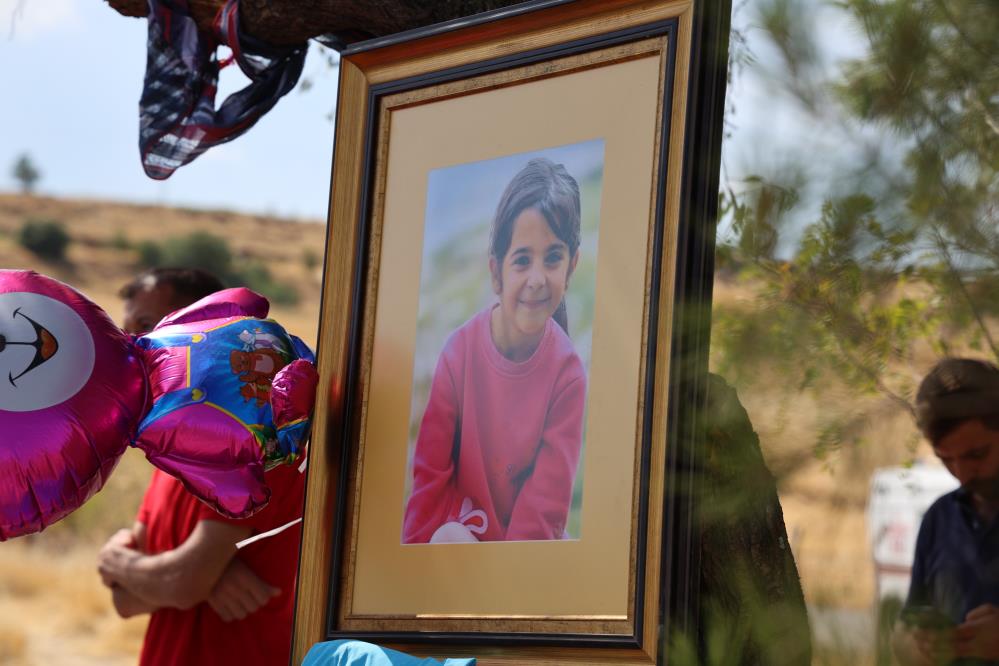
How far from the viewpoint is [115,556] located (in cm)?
241

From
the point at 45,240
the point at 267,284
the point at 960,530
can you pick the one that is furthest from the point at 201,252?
the point at 960,530

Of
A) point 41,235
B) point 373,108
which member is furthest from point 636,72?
point 41,235

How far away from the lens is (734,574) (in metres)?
1.39

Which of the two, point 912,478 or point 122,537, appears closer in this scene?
point 912,478

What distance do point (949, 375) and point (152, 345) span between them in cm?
108

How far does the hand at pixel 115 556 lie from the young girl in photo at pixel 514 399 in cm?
104

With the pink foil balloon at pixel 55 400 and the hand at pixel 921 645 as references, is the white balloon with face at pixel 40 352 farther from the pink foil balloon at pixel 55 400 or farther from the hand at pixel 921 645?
the hand at pixel 921 645

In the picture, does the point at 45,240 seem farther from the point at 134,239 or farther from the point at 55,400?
the point at 55,400

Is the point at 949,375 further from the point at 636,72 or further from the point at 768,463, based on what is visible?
the point at 636,72

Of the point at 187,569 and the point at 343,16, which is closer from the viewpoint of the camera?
the point at 343,16

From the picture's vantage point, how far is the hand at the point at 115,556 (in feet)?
7.86

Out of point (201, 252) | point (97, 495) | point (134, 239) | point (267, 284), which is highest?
point (134, 239)

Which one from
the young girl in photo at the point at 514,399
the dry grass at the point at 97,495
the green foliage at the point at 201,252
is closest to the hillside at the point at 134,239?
the dry grass at the point at 97,495

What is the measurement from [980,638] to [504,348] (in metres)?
0.73
